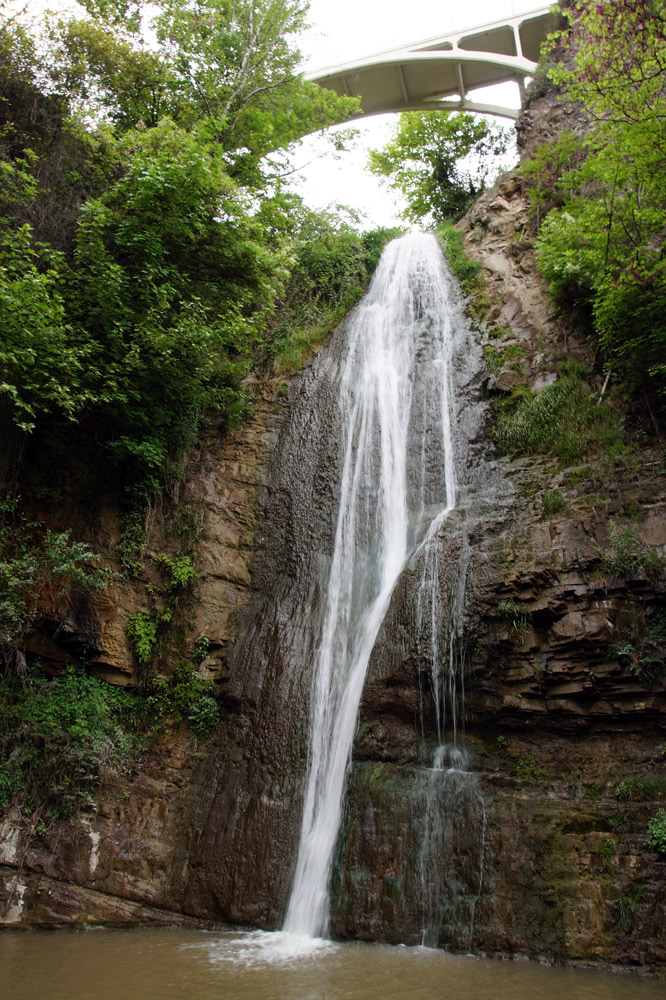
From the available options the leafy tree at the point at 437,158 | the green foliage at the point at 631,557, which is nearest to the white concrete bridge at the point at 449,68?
the leafy tree at the point at 437,158

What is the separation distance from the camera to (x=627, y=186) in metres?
9.35

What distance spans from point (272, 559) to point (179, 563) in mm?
1533

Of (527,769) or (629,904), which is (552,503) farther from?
(629,904)

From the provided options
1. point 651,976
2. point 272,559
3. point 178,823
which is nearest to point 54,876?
point 178,823

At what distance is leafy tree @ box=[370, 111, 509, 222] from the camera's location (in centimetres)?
2006

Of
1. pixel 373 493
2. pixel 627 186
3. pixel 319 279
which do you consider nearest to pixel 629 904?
pixel 373 493

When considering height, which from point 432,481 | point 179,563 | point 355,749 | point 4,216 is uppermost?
point 4,216

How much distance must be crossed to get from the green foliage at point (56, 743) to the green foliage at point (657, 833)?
618 centimetres

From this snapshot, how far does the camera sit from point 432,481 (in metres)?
10.2

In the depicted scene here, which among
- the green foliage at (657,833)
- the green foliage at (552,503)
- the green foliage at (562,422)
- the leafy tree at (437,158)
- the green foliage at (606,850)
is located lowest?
the green foliage at (606,850)

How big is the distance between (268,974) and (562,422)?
27.2ft

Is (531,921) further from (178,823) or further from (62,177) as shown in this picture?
(62,177)

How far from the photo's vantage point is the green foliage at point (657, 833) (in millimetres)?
5637

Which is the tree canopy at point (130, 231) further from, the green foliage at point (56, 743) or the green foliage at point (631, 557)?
the green foliage at point (631, 557)
